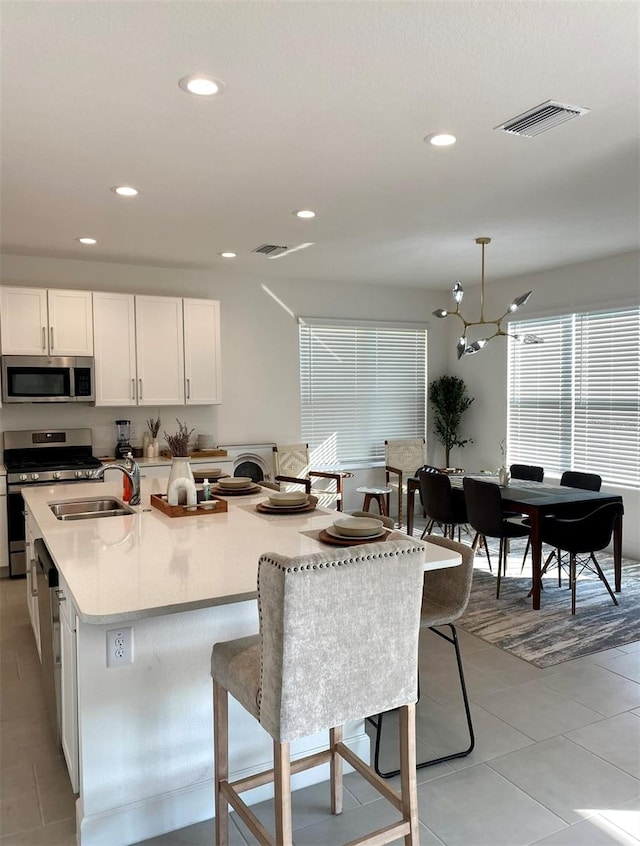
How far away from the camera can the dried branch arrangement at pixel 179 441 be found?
5866 millimetres

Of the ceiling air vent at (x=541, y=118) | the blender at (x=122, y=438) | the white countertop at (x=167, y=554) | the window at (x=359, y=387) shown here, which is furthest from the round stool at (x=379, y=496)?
the ceiling air vent at (x=541, y=118)

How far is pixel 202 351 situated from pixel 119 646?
13.9ft

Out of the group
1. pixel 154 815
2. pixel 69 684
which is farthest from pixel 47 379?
pixel 154 815

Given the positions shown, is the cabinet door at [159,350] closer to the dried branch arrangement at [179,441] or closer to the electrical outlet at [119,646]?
the dried branch arrangement at [179,441]

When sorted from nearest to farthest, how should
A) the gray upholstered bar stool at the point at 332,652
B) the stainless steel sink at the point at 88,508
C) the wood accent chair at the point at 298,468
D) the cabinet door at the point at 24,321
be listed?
the gray upholstered bar stool at the point at 332,652 → the stainless steel sink at the point at 88,508 → the cabinet door at the point at 24,321 → the wood accent chair at the point at 298,468

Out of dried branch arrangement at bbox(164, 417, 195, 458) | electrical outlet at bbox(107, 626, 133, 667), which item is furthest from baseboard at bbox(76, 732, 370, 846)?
dried branch arrangement at bbox(164, 417, 195, 458)

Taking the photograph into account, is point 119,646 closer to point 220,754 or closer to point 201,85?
point 220,754

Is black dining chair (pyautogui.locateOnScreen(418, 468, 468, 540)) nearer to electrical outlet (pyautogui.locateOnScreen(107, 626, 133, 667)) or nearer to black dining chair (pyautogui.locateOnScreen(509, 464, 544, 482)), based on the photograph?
black dining chair (pyautogui.locateOnScreen(509, 464, 544, 482))

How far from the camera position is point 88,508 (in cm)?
355

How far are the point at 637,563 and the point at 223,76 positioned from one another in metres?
5.19

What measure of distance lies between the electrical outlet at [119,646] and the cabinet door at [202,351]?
13.3 feet

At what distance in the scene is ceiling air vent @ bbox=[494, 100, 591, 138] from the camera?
269cm

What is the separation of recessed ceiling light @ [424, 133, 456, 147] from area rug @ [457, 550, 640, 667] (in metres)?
2.80

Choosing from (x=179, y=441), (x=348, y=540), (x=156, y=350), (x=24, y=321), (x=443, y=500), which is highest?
(x=24, y=321)
